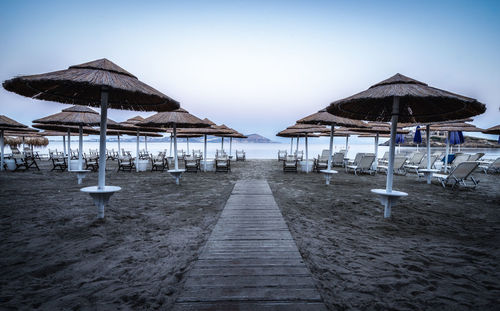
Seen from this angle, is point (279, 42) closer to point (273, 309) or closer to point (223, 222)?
point (223, 222)

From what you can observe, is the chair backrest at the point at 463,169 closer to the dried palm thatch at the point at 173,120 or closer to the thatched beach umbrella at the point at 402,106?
the thatched beach umbrella at the point at 402,106

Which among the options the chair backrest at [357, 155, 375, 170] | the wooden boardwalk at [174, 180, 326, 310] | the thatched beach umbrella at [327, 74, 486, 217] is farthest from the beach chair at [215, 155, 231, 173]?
the wooden boardwalk at [174, 180, 326, 310]

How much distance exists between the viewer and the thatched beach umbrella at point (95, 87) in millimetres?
3559

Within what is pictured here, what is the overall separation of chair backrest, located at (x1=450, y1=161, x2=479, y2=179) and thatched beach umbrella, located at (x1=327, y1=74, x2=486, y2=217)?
280 centimetres

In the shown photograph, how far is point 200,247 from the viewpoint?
313 centimetres

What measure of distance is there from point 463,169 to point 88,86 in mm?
10683

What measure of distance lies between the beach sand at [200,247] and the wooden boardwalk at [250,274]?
0.56 ft

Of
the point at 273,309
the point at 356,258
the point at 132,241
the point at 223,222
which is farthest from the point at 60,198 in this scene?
the point at 356,258

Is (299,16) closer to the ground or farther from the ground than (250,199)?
farther from the ground

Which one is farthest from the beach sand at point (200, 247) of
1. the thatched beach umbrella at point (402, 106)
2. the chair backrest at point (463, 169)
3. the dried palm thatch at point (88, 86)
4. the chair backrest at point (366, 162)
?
the chair backrest at point (366, 162)

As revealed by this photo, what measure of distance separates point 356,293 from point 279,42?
28868 millimetres

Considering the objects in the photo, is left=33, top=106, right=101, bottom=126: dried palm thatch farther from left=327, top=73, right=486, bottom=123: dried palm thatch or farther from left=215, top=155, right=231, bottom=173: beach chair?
left=327, top=73, right=486, bottom=123: dried palm thatch

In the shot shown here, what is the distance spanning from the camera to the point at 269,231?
3678 mm

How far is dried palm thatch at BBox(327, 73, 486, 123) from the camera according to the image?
3.93 m
